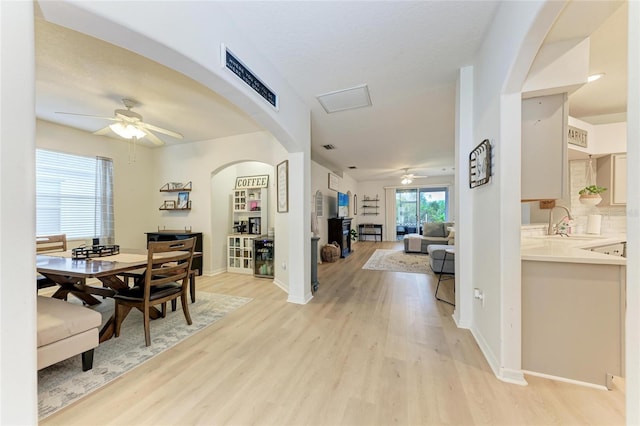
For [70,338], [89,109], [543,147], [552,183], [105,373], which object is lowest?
[105,373]

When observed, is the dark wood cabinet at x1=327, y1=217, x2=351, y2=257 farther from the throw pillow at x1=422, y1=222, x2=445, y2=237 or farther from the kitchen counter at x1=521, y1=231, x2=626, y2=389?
the kitchen counter at x1=521, y1=231, x2=626, y2=389

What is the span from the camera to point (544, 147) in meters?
1.73

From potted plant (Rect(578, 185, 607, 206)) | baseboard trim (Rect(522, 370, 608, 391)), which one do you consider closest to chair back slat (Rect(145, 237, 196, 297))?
baseboard trim (Rect(522, 370, 608, 391))

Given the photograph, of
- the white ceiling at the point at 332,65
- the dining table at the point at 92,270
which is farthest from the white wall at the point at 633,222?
the dining table at the point at 92,270

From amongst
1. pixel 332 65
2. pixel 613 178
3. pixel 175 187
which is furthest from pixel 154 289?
pixel 613 178

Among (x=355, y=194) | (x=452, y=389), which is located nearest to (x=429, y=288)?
(x=452, y=389)

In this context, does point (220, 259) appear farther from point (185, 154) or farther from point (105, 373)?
point (105, 373)

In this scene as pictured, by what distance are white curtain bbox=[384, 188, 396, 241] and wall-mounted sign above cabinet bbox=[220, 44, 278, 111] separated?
797 centimetres

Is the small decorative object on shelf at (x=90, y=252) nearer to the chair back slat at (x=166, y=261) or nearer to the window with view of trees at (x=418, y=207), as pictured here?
the chair back slat at (x=166, y=261)

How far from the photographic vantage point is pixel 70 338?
5.19ft

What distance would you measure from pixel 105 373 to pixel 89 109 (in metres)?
3.26

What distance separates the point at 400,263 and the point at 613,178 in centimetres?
340

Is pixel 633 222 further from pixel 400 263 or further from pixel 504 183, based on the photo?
pixel 400 263

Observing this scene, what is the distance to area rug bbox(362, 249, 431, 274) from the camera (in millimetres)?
4781
